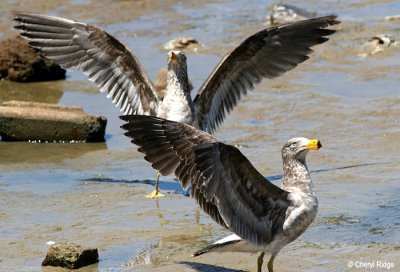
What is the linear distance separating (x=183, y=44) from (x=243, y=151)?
15.1 ft

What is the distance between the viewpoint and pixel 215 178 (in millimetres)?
7055

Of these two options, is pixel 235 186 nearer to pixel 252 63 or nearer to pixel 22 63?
pixel 252 63

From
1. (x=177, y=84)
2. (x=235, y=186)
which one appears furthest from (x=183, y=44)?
(x=235, y=186)

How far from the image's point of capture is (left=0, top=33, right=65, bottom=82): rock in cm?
1379

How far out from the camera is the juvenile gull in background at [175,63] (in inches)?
420

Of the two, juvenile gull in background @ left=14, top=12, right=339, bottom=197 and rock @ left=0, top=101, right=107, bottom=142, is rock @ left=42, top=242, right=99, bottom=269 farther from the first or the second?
rock @ left=0, top=101, right=107, bottom=142

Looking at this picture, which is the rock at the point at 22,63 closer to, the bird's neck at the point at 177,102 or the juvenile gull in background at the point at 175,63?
the juvenile gull in background at the point at 175,63

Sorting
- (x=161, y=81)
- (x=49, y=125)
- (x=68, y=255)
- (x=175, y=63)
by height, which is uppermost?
(x=175, y=63)

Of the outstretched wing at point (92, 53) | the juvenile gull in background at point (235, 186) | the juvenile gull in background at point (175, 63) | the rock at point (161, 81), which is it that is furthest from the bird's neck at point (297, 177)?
the rock at point (161, 81)

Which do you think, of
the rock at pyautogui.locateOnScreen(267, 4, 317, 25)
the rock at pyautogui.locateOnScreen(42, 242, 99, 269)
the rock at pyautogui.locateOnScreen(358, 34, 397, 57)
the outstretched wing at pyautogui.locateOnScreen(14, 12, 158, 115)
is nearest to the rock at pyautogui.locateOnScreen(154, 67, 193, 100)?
the outstretched wing at pyautogui.locateOnScreen(14, 12, 158, 115)

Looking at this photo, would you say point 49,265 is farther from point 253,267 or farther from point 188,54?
point 188,54

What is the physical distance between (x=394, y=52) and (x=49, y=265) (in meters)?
7.16

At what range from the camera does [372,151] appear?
33.6ft

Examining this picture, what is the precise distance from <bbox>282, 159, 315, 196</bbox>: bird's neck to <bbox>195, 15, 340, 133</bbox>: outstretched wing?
3.50m
